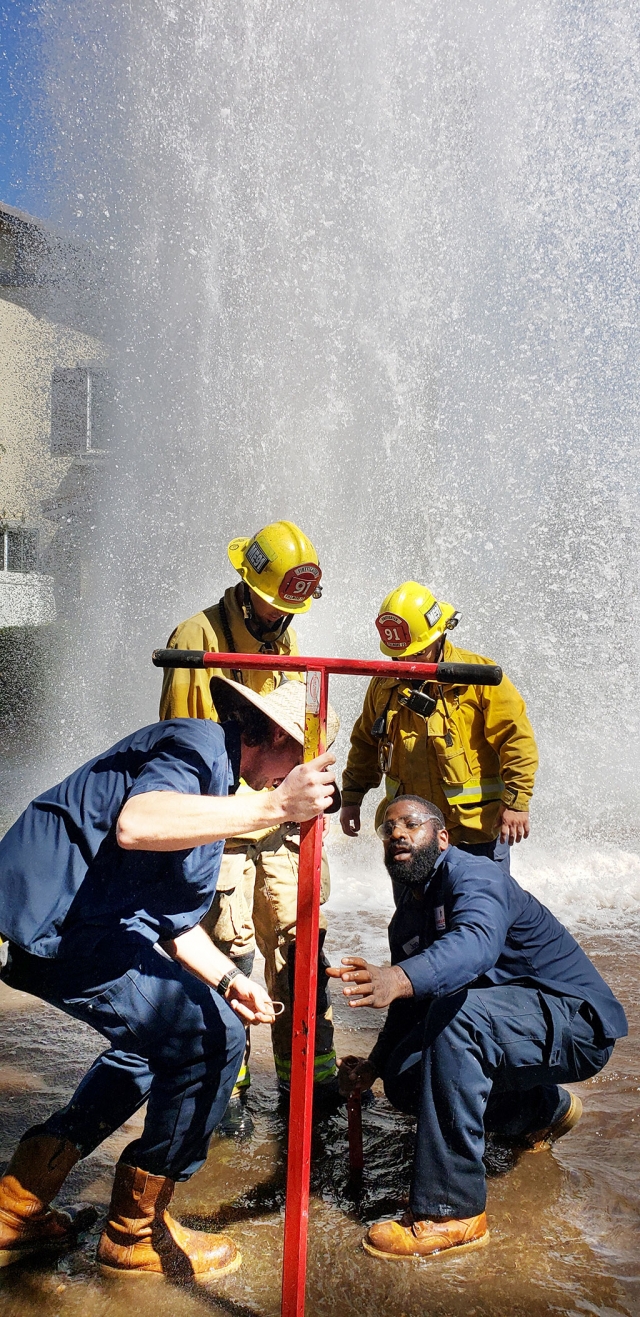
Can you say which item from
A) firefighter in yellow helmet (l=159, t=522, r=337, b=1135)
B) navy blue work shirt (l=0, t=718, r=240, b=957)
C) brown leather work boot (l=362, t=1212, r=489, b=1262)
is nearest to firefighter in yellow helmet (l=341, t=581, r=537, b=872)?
firefighter in yellow helmet (l=159, t=522, r=337, b=1135)

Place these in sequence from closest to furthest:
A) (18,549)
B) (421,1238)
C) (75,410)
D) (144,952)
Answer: (144,952), (421,1238), (75,410), (18,549)

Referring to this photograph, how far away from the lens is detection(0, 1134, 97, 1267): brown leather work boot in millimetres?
2682

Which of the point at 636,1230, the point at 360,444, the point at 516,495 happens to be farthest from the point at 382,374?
the point at 636,1230

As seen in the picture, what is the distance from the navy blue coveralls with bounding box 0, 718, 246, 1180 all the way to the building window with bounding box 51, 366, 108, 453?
14.6m

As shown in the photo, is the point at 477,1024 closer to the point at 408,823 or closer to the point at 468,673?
the point at 408,823

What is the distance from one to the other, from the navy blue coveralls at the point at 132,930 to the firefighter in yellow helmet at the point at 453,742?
172 cm

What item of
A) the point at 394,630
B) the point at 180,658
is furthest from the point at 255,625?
the point at 180,658

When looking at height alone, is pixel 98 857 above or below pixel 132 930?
above

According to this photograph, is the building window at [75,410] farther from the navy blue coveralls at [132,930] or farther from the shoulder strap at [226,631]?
the navy blue coveralls at [132,930]

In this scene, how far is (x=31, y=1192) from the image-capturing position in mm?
2693

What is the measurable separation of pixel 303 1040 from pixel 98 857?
675 millimetres

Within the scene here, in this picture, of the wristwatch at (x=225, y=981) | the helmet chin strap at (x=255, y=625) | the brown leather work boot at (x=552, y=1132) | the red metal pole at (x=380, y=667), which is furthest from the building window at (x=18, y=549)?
the red metal pole at (x=380, y=667)

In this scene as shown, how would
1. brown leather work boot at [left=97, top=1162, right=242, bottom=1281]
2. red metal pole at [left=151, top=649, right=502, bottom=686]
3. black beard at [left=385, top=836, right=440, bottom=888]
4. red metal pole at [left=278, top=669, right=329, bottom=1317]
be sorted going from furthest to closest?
1. black beard at [left=385, top=836, right=440, bottom=888]
2. brown leather work boot at [left=97, top=1162, right=242, bottom=1281]
3. red metal pole at [left=151, top=649, right=502, bottom=686]
4. red metal pole at [left=278, top=669, right=329, bottom=1317]

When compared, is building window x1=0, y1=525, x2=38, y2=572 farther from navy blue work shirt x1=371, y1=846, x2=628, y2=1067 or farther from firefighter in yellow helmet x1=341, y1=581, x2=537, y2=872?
navy blue work shirt x1=371, y1=846, x2=628, y2=1067
